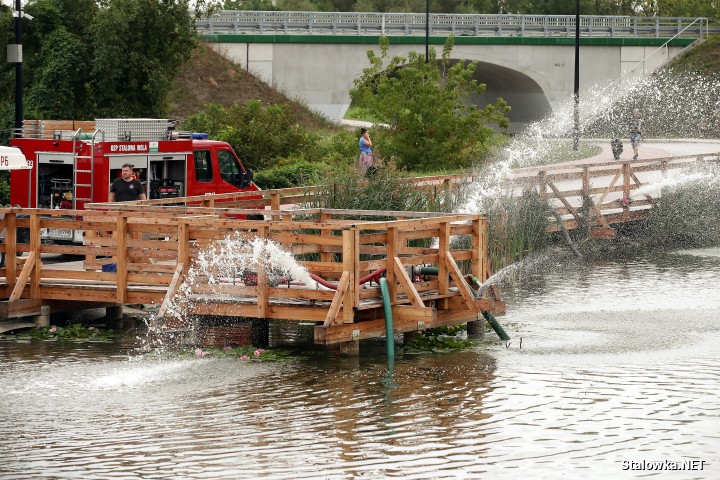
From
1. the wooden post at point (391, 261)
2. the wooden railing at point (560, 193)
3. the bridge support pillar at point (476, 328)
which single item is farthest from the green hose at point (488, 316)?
the wooden railing at point (560, 193)

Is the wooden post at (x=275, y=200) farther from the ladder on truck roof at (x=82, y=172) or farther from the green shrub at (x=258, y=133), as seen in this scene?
the green shrub at (x=258, y=133)

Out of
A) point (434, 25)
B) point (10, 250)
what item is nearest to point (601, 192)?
point (10, 250)

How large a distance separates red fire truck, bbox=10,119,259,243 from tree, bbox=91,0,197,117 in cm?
1072

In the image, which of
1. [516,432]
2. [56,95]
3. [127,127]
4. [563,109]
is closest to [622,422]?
[516,432]

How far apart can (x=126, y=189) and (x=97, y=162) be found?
7.59 feet

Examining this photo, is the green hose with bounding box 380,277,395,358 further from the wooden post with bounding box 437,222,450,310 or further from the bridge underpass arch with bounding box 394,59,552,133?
the bridge underpass arch with bounding box 394,59,552,133

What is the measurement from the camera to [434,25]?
237 feet

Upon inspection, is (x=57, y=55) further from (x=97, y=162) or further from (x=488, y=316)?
(x=488, y=316)

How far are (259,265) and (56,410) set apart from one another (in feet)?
12.8

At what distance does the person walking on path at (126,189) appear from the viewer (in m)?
23.3

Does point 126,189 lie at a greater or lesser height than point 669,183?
lesser

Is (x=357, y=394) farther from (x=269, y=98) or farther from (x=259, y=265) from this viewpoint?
(x=269, y=98)

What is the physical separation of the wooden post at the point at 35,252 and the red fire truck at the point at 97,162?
4.79 m

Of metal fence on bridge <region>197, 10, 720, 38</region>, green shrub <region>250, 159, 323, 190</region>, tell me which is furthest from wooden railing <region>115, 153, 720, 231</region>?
metal fence on bridge <region>197, 10, 720, 38</region>
